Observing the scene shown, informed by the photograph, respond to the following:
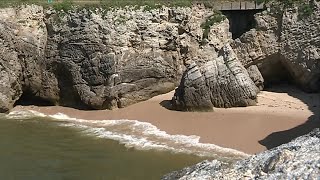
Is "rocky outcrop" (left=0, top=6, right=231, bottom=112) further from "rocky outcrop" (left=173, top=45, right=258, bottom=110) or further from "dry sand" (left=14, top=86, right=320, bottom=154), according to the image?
"rocky outcrop" (left=173, top=45, right=258, bottom=110)

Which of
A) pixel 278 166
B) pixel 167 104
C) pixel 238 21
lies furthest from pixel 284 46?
pixel 278 166

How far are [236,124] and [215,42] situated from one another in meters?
5.76

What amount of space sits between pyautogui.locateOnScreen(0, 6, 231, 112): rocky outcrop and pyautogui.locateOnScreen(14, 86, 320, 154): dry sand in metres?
0.72

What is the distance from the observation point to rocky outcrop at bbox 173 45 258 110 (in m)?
15.9

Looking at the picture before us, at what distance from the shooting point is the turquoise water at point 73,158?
11.1 meters

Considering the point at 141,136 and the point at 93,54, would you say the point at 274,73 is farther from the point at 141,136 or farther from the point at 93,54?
the point at 93,54

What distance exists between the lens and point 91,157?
40.8ft

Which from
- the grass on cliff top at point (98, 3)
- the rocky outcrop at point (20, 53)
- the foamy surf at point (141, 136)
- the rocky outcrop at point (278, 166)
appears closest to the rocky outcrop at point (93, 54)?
the rocky outcrop at point (20, 53)

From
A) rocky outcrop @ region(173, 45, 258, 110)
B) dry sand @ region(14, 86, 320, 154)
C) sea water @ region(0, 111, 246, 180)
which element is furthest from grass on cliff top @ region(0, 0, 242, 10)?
sea water @ region(0, 111, 246, 180)

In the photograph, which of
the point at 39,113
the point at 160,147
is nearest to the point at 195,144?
the point at 160,147

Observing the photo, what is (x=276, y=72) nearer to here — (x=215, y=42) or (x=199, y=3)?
(x=215, y=42)

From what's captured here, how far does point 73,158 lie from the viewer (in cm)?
1238

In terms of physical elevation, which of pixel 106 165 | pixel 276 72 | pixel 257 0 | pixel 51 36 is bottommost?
pixel 106 165

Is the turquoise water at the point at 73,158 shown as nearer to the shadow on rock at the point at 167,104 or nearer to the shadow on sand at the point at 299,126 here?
the shadow on sand at the point at 299,126
